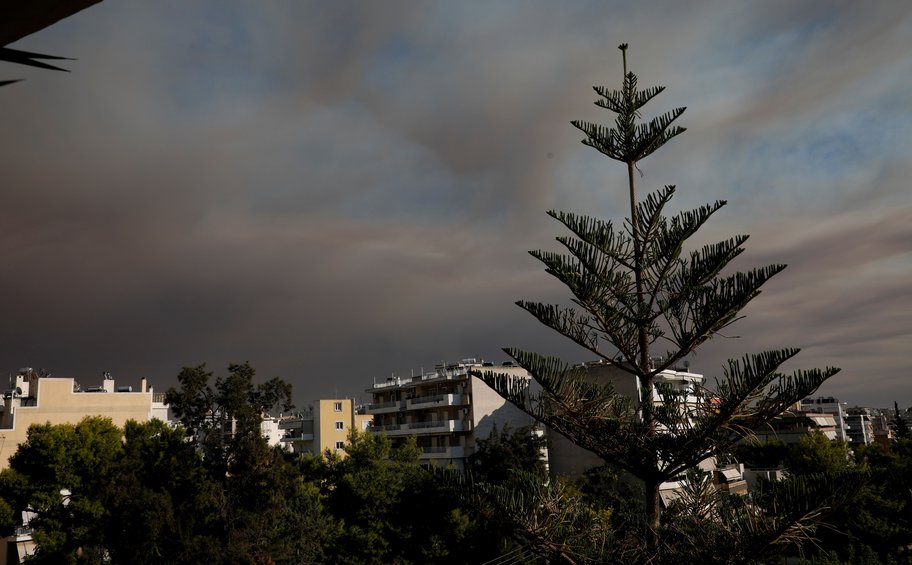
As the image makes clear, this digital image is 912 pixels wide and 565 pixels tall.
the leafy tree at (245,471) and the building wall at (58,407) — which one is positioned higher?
the building wall at (58,407)

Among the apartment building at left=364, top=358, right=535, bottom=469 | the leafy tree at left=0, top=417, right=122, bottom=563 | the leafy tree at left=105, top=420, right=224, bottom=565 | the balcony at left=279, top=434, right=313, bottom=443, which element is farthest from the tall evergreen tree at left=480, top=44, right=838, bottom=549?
the balcony at left=279, top=434, right=313, bottom=443

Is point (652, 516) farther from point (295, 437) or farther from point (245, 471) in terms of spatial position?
point (295, 437)

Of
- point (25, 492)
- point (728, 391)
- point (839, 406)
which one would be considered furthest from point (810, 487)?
point (839, 406)

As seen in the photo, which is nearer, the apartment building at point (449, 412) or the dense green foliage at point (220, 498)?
the dense green foliage at point (220, 498)

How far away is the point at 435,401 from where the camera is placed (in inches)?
1747

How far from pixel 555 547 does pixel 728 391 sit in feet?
7.30

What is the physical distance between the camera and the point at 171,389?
2314 cm

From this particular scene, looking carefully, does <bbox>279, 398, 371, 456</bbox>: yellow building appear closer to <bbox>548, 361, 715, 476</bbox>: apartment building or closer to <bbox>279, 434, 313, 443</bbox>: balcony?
<bbox>279, 434, 313, 443</bbox>: balcony

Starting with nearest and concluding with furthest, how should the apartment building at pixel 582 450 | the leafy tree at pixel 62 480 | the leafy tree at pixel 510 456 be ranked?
the leafy tree at pixel 62 480 < the leafy tree at pixel 510 456 < the apartment building at pixel 582 450

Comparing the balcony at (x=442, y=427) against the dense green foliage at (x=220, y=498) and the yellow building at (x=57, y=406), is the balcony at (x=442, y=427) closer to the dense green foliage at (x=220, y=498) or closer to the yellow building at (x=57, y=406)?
the dense green foliage at (x=220, y=498)

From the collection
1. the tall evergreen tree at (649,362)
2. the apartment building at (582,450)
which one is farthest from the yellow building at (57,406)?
the tall evergreen tree at (649,362)

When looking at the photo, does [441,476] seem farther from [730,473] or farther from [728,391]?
[730,473]

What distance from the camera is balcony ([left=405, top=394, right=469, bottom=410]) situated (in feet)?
143

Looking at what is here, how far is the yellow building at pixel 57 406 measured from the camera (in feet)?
123
